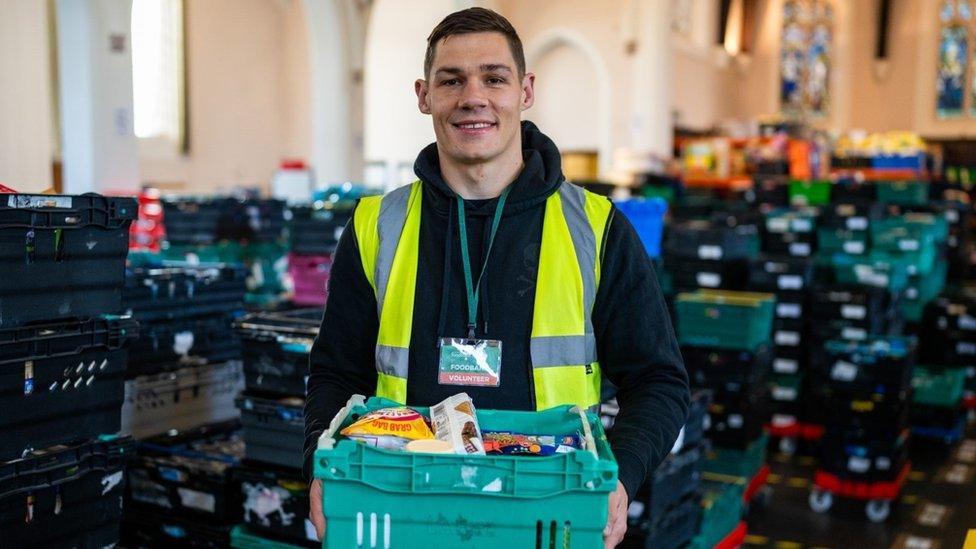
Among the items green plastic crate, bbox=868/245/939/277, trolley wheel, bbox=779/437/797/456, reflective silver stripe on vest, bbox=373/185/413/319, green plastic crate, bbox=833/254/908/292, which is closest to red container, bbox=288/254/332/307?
trolley wheel, bbox=779/437/797/456

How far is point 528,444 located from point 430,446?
23 centimetres

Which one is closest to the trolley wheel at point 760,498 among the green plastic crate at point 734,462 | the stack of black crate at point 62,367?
the green plastic crate at point 734,462

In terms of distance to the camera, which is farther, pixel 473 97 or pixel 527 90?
pixel 527 90

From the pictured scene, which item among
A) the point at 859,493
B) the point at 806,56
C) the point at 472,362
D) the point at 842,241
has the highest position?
the point at 806,56

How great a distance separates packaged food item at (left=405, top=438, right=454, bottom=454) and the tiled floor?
4.60 meters

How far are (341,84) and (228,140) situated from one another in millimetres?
4256

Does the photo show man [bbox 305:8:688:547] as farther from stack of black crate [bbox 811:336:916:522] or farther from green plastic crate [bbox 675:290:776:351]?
stack of black crate [bbox 811:336:916:522]

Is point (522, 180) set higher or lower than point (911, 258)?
higher

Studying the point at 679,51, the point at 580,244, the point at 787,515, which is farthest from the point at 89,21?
the point at 679,51

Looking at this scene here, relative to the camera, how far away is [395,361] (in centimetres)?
219

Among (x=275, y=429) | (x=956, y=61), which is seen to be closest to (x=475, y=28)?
(x=275, y=429)

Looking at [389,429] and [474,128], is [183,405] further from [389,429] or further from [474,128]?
[389,429]

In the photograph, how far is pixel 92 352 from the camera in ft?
11.1

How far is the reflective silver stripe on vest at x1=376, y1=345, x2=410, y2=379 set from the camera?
2.18 meters
